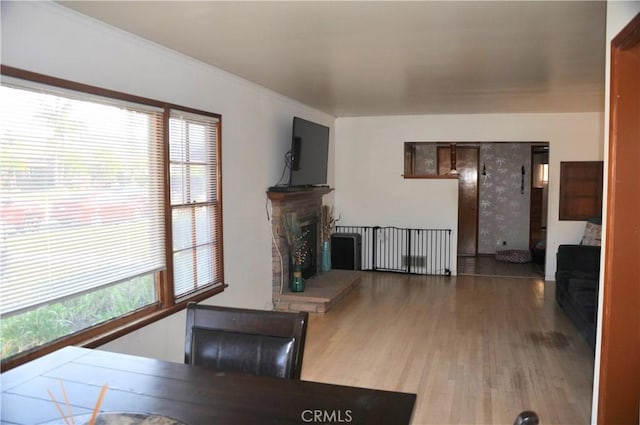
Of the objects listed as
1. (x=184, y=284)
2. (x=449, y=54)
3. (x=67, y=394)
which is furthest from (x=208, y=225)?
(x=67, y=394)

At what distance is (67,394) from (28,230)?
119 centimetres

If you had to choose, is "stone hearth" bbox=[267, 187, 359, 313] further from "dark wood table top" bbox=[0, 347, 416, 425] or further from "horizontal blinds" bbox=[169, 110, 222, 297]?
"dark wood table top" bbox=[0, 347, 416, 425]

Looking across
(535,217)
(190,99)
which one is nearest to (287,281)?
(190,99)

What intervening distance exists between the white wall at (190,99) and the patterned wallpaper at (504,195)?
4.11 meters

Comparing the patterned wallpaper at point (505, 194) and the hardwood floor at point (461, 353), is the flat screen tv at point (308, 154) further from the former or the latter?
the patterned wallpaper at point (505, 194)

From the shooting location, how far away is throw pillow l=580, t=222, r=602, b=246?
6.07 meters

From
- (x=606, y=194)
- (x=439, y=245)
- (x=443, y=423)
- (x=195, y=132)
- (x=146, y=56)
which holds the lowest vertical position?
(x=443, y=423)

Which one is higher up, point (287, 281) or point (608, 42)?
point (608, 42)

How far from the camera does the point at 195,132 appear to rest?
3.94 meters

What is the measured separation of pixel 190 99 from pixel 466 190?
6385 millimetres

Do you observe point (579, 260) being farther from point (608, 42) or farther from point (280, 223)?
point (608, 42)

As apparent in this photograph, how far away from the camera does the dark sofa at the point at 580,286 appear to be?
13.8 ft

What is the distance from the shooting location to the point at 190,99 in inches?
151

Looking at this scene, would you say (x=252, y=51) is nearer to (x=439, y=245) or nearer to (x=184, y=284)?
(x=184, y=284)
